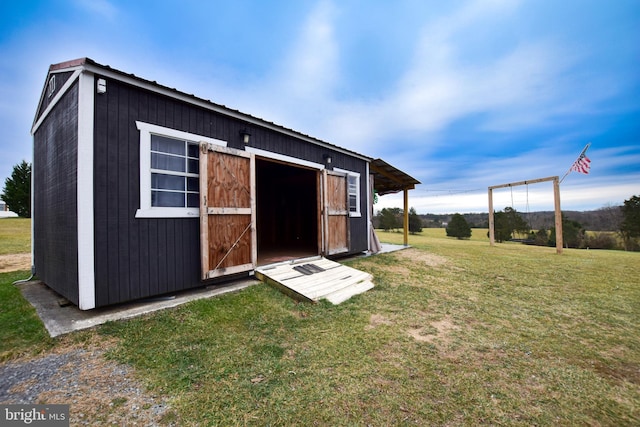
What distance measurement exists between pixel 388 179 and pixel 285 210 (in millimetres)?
4712

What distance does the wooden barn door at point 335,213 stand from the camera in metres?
6.56

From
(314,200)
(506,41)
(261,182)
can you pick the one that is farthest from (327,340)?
(506,41)

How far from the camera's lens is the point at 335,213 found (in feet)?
22.6

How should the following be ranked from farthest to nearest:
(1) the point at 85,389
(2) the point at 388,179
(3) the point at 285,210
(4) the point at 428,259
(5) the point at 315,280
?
(2) the point at 388,179, (3) the point at 285,210, (4) the point at 428,259, (5) the point at 315,280, (1) the point at 85,389

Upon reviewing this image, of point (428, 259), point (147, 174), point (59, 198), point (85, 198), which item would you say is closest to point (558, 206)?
point (428, 259)

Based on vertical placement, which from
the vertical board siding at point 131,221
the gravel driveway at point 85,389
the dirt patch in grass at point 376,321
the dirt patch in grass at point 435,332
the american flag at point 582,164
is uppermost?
the american flag at point 582,164

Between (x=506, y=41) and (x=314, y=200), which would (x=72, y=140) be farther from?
(x=506, y=41)

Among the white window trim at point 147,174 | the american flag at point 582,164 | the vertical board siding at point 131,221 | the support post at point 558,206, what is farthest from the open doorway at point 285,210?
the american flag at point 582,164

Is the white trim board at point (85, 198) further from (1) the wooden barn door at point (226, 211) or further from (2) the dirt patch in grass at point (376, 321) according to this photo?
(2) the dirt patch in grass at point (376, 321)

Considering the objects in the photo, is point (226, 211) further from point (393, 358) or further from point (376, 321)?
point (393, 358)

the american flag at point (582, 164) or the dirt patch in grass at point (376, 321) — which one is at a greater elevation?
the american flag at point (582, 164)

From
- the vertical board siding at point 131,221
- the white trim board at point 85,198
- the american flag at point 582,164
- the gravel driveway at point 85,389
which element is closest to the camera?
the gravel driveway at point 85,389

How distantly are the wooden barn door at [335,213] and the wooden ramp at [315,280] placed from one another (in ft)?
3.41

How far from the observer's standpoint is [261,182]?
9680 mm
